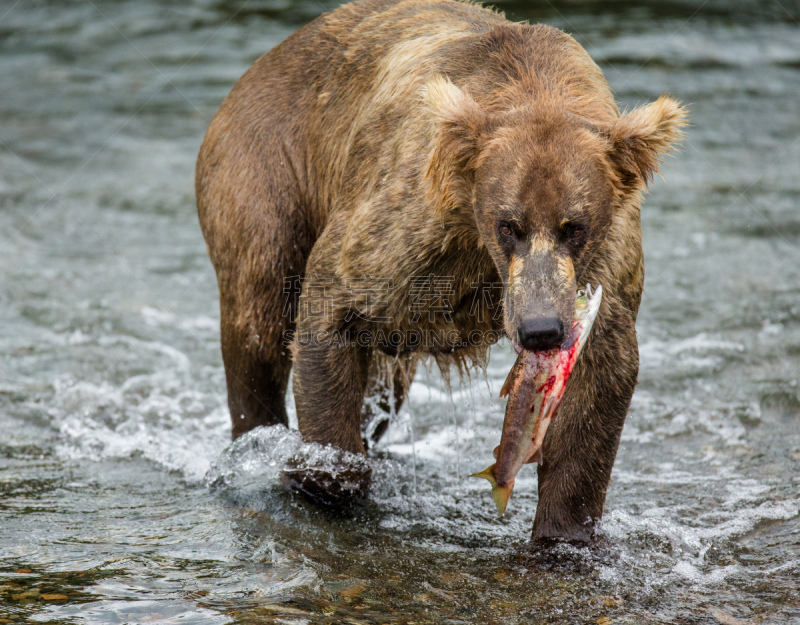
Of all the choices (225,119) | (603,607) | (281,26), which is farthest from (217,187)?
(281,26)

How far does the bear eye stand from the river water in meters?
1.38

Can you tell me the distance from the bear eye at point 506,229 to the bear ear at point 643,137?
20.1 inches

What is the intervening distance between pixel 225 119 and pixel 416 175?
1834 millimetres

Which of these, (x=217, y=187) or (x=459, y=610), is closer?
(x=459, y=610)

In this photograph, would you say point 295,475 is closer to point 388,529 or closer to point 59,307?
point 388,529

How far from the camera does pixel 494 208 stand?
365 centimetres

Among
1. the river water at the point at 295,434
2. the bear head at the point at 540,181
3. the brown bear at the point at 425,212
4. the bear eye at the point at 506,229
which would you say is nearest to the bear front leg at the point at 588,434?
the brown bear at the point at 425,212

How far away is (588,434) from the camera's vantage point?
427 cm

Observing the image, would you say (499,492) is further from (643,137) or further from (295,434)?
(295,434)

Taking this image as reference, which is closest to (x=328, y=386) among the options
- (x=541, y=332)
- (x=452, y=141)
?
(x=452, y=141)

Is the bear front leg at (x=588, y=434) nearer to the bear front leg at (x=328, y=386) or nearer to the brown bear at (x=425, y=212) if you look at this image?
the brown bear at (x=425, y=212)

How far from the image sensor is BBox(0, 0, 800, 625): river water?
377 cm

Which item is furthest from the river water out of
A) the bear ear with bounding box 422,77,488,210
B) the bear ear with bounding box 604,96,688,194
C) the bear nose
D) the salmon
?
the bear ear with bounding box 604,96,688,194

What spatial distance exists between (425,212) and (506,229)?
0.55 meters
